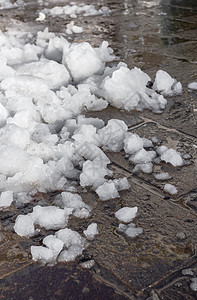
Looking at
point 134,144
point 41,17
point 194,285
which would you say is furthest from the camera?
point 41,17

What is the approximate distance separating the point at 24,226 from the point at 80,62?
1.76 meters

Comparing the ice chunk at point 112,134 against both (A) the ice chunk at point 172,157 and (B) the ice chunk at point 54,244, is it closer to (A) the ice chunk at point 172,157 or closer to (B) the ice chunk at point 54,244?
(A) the ice chunk at point 172,157

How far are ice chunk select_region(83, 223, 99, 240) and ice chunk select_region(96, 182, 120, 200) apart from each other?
0.75 ft

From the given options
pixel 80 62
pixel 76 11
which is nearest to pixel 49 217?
pixel 80 62

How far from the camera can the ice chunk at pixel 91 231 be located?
1620 millimetres

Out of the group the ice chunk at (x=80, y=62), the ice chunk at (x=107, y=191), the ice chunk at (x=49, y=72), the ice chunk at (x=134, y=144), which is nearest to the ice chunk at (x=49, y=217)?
the ice chunk at (x=107, y=191)

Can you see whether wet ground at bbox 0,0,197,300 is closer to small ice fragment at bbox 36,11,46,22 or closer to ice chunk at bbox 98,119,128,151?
ice chunk at bbox 98,119,128,151

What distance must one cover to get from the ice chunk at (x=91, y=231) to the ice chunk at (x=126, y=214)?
122mm

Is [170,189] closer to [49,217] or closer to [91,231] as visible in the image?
[91,231]

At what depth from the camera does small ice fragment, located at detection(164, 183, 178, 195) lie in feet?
6.08

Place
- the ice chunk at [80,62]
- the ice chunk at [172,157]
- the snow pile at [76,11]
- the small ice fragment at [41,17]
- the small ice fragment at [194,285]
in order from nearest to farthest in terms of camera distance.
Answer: the small ice fragment at [194,285] < the ice chunk at [172,157] < the ice chunk at [80,62] < the small ice fragment at [41,17] < the snow pile at [76,11]

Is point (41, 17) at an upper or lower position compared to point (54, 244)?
lower

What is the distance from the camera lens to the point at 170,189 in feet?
6.14

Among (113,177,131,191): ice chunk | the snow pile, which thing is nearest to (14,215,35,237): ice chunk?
(113,177,131,191): ice chunk
